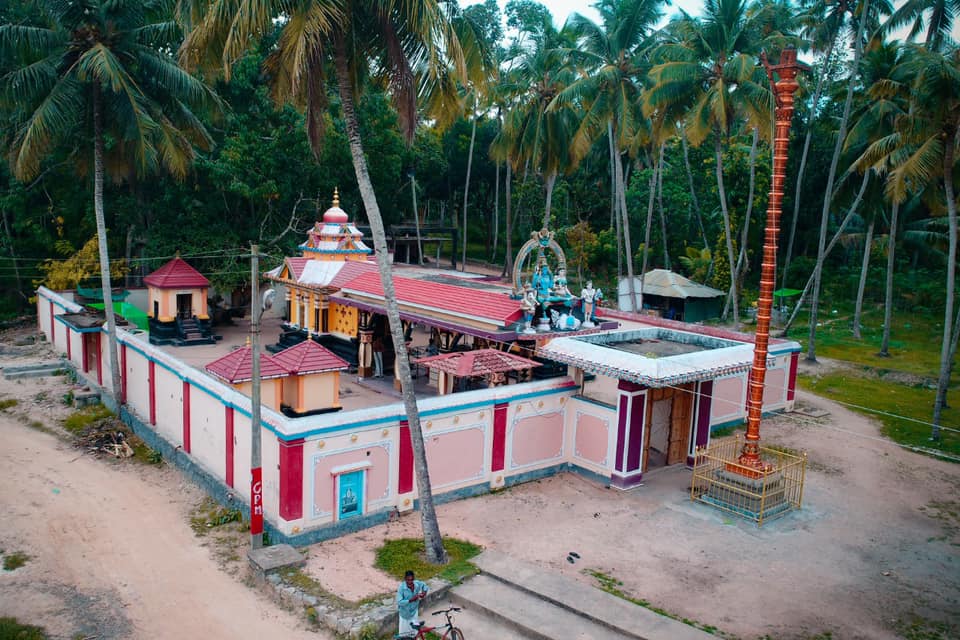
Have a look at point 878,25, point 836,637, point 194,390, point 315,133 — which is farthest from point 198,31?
point 878,25

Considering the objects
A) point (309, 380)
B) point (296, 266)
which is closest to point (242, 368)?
point (309, 380)

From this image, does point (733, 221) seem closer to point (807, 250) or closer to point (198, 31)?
point (807, 250)

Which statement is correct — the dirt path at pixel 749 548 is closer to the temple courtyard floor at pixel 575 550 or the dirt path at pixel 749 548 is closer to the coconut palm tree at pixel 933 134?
the temple courtyard floor at pixel 575 550

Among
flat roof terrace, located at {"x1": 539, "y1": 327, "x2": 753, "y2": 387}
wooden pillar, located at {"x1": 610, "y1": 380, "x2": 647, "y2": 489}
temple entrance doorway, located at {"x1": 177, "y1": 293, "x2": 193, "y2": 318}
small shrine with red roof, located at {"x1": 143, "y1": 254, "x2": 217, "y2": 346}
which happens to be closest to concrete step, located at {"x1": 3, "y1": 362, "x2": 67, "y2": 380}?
small shrine with red roof, located at {"x1": 143, "y1": 254, "x2": 217, "y2": 346}

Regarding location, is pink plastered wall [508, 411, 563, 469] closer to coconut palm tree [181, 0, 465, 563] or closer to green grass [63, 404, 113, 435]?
coconut palm tree [181, 0, 465, 563]

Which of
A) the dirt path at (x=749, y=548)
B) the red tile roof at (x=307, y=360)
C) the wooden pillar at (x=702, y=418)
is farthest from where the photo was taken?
the wooden pillar at (x=702, y=418)

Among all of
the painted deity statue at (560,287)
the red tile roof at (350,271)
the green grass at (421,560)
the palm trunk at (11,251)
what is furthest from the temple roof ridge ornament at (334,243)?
the palm trunk at (11,251)

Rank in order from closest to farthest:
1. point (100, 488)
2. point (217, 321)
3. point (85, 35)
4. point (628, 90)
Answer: point (100, 488) < point (85, 35) < point (628, 90) < point (217, 321)
